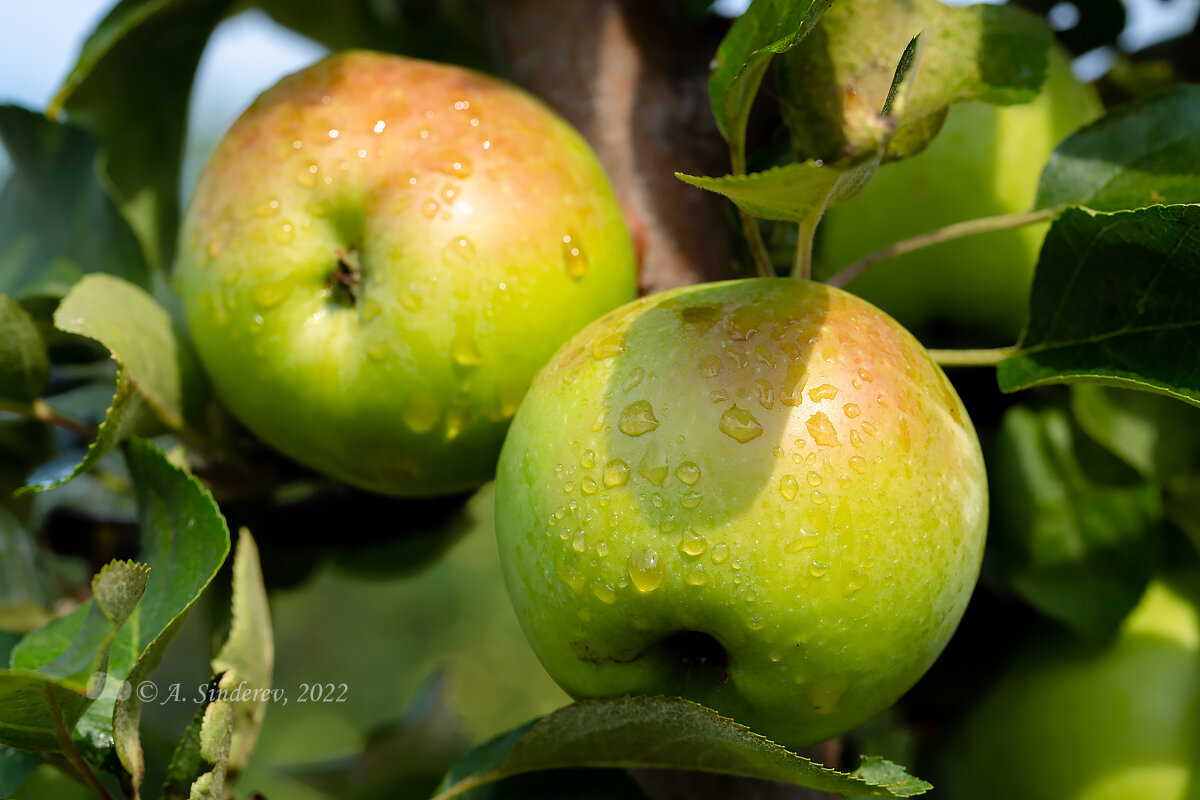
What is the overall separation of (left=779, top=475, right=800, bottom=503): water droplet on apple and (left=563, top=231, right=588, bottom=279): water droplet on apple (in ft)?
0.69

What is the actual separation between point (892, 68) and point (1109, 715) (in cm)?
51

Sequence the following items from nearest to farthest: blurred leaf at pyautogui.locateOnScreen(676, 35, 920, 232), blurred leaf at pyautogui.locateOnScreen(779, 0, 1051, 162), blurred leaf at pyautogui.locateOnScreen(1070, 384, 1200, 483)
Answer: blurred leaf at pyautogui.locateOnScreen(676, 35, 920, 232)
blurred leaf at pyautogui.locateOnScreen(779, 0, 1051, 162)
blurred leaf at pyautogui.locateOnScreen(1070, 384, 1200, 483)

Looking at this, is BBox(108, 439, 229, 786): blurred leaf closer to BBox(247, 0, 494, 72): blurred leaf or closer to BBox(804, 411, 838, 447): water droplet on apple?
BBox(804, 411, 838, 447): water droplet on apple

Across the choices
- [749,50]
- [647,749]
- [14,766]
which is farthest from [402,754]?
[749,50]

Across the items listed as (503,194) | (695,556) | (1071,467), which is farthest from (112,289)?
(1071,467)

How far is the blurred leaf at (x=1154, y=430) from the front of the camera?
76 cm

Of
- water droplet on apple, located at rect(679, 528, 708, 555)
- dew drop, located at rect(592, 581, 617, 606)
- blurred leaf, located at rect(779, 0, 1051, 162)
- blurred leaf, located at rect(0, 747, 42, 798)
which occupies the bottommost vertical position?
blurred leaf, located at rect(0, 747, 42, 798)

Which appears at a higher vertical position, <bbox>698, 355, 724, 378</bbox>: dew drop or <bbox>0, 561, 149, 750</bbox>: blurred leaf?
<bbox>698, 355, 724, 378</bbox>: dew drop

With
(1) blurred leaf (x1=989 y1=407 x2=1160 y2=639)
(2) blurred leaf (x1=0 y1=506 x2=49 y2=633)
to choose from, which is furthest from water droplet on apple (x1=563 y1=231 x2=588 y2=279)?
(2) blurred leaf (x1=0 y1=506 x2=49 y2=633)

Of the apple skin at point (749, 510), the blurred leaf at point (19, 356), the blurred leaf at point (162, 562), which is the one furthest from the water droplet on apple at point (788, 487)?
the blurred leaf at point (19, 356)

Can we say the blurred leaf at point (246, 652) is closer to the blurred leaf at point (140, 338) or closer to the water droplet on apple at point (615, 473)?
the blurred leaf at point (140, 338)

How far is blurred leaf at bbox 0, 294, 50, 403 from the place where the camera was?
658mm

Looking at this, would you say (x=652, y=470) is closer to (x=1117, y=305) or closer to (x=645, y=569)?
(x=645, y=569)

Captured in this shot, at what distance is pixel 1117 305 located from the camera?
0.52 metres
